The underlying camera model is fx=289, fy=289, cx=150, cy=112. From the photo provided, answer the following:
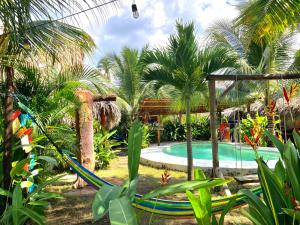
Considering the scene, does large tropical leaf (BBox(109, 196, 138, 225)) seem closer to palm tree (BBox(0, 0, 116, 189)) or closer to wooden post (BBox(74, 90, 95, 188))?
palm tree (BBox(0, 0, 116, 189))

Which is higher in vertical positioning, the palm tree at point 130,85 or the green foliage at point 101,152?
the palm tree at point 130,85

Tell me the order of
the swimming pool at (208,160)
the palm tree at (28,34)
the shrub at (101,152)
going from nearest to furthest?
the palm tree at (28,34) → the swimming pool at (208,160) → the shrub at (101,152)

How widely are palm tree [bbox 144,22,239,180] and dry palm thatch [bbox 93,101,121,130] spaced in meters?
4.43

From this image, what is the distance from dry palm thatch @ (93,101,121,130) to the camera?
905 cm

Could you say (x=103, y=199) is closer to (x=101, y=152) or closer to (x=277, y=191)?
(x=277, y=191)

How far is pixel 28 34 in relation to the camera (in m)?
2.43

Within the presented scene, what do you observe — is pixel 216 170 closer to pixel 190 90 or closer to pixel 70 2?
pixel 190 90

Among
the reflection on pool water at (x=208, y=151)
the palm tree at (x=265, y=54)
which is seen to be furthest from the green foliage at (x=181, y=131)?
the palm tree at (x=265, y=54)

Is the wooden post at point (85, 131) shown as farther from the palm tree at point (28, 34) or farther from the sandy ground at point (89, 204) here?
the palm tree at point (28, 34)

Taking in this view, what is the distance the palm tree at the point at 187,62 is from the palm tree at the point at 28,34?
2.11m

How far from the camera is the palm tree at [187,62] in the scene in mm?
4730

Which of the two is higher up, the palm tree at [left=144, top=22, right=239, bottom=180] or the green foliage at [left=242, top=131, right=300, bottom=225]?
the palm tree at [left=144, top=22, right=239, bottom=180]

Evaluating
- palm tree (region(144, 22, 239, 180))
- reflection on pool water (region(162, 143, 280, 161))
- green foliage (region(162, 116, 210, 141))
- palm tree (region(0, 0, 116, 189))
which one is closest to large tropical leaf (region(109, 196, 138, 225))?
palm tree (region(0, 0, 116, 189))

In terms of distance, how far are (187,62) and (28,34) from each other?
2.83 m
